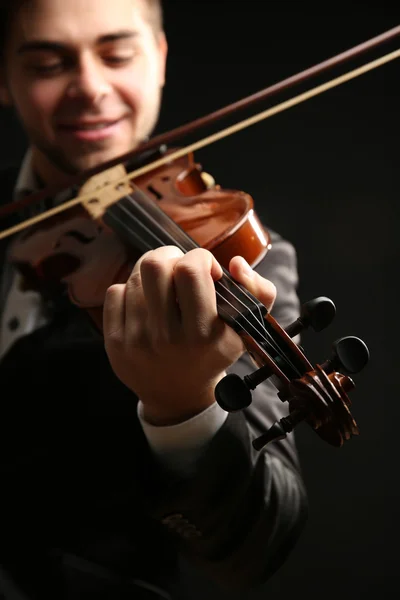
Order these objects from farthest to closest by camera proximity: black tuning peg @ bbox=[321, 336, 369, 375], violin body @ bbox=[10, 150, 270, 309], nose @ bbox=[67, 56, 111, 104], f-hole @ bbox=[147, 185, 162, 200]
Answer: nose @ bbox=[67, 56, 111, 104] < f-hole @ bbox=[147, 185, 162, 200] < violin body @ bbox=[10, 150, 270, 309] < black tuning peg @ bbox=[321, 336, 369, 375]

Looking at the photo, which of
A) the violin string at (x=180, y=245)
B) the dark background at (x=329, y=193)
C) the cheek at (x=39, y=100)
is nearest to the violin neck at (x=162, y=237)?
the violin string at (x=180, y=245)

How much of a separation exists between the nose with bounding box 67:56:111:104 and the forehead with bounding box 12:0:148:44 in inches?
1.3

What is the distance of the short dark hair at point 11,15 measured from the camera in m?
0.99

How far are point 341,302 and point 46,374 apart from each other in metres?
0.42

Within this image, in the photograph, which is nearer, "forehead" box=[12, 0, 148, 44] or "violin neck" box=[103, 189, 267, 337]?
"violin neck" box=[103, 189, 267, 337]

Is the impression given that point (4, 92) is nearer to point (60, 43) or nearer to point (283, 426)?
point (60, 43)

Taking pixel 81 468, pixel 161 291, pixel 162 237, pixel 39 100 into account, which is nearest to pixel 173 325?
pixel 161 291

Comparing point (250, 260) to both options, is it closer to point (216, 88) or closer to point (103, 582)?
point (103, 582)

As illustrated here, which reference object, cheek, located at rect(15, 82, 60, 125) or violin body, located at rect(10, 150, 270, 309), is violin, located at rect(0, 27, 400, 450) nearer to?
violin body, located at rect(10, 150, 270, 309)

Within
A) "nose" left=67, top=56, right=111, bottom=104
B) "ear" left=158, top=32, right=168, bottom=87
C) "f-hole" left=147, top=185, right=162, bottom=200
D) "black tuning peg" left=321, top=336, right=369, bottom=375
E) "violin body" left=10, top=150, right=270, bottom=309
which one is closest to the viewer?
"black tuning peg" left=321, top=336, right=369, bottom=375

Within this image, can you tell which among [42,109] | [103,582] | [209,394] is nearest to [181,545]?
[103,582]

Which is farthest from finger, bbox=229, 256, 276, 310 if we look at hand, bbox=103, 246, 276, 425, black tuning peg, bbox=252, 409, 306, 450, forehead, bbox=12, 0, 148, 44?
Answer: forehead, bbox=12, 0, 148, 44

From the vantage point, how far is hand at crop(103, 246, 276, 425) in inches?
21.8

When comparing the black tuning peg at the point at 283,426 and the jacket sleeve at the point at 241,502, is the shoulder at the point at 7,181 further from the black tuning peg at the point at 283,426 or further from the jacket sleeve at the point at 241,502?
the black tuning peg at the point at 283,426
